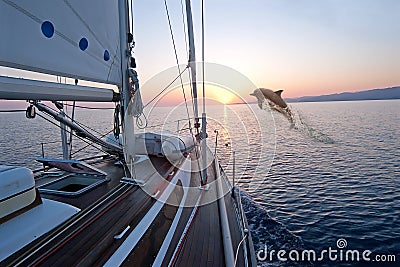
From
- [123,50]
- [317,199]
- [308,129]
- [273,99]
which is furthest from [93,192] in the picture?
[317,199]

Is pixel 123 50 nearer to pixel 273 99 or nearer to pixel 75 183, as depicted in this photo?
pixel 75 183

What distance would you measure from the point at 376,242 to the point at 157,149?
19.6 feet

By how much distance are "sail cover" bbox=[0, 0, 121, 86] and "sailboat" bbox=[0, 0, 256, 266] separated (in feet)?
0.03

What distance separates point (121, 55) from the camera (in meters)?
4.59

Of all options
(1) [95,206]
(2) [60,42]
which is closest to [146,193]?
(1) [95,206]

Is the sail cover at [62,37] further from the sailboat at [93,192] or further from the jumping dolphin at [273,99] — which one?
the jumping dolphin at [273,99]

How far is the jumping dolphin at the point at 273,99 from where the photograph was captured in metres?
6.93

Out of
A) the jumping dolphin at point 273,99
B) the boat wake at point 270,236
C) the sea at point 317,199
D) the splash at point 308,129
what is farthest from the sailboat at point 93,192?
the splash at point 308,129

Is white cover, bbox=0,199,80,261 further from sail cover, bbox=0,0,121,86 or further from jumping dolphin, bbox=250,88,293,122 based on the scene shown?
jumping dolphin, bbox=250,88,293,122

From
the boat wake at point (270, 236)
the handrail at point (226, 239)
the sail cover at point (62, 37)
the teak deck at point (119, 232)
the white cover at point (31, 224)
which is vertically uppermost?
the sail cover at point (62, 37)

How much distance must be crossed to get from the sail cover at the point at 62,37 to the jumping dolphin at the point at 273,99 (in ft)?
13.1

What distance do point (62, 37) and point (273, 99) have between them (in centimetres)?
556

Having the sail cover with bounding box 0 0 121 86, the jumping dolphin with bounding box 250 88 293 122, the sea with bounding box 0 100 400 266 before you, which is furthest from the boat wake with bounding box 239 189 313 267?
the sail cover with bounding box 0 0 121 86

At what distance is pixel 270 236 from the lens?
245 inches
